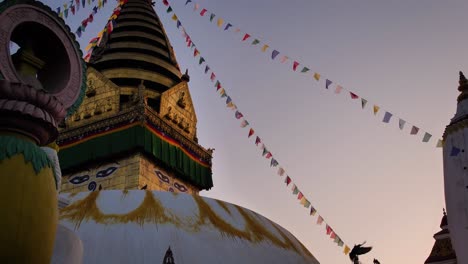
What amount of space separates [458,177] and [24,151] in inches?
284

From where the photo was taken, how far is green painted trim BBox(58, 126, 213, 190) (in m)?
18.2

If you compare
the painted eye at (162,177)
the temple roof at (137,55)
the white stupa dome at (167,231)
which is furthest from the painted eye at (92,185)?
the white stupa dome at (167,231)

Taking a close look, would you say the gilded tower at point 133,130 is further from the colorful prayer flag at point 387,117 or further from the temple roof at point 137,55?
the colorful prayer flag at point 387,117

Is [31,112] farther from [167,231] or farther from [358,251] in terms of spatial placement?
[358,251]

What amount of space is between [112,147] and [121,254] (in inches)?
398

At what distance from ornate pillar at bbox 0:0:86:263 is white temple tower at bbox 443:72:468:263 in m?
6.48

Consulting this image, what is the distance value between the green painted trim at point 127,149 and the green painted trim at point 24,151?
14.1m

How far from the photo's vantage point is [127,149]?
59.3 feet

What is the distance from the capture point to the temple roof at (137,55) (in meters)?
21.1

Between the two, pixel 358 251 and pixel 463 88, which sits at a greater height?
pixel 463 88

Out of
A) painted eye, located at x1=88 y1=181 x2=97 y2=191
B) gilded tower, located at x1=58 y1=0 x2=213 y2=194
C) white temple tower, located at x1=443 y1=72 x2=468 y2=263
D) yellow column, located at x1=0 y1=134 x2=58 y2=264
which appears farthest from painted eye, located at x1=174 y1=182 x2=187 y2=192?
yellow column, located at x1=0 y1=134 x2=58 y2=264

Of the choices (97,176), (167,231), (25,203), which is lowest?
(25,203)

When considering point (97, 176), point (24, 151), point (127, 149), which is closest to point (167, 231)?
point (24, 151)

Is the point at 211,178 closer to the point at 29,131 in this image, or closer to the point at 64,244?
the point at 64,244
